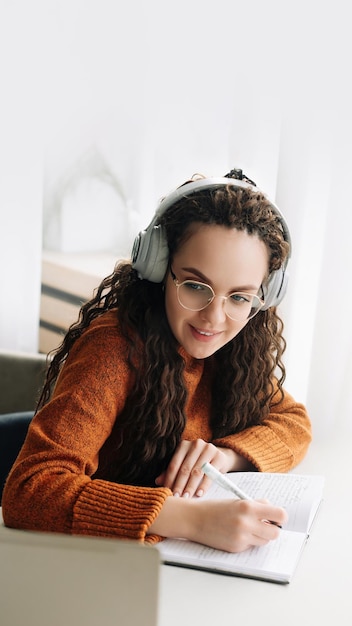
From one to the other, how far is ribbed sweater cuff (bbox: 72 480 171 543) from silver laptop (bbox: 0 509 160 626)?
0.56 m

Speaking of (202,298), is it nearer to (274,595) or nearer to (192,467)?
(192,467)

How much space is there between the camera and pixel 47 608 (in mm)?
505

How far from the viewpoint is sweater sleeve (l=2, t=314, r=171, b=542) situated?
3.53 feet

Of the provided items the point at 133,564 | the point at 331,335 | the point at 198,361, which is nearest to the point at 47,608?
the point at 133,564

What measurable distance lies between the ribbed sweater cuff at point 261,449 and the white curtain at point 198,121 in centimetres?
64

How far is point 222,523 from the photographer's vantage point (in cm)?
110

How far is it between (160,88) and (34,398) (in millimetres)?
870

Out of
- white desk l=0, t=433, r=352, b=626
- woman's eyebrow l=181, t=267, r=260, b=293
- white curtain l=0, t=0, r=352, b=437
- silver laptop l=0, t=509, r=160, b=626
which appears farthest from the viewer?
white curtain l=0, t=0, r=352, b=437

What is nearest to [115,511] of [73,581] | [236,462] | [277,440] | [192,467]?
[192,467]

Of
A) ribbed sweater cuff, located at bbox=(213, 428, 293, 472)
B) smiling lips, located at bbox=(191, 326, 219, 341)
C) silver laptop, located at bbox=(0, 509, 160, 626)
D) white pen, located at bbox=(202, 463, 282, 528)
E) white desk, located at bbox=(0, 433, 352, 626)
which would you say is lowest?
white desk, located at bbox=(0, 433, 352, 626)

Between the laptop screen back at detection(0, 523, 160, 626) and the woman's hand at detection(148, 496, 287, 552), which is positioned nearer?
the laptop screen back at detection(0, 523, 160, 626)

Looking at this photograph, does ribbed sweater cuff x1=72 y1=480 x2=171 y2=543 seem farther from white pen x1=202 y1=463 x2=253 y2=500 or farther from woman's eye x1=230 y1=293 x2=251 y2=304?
woman's eye x1=230 y1=293 x2=251 y2=304

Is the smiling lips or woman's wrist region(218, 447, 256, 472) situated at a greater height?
the smiling lips

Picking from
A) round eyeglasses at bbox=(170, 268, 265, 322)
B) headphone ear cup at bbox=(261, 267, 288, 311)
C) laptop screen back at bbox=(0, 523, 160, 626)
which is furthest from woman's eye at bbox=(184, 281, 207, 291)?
laptop screen back at bbox=(0, 523, 160, 626)
